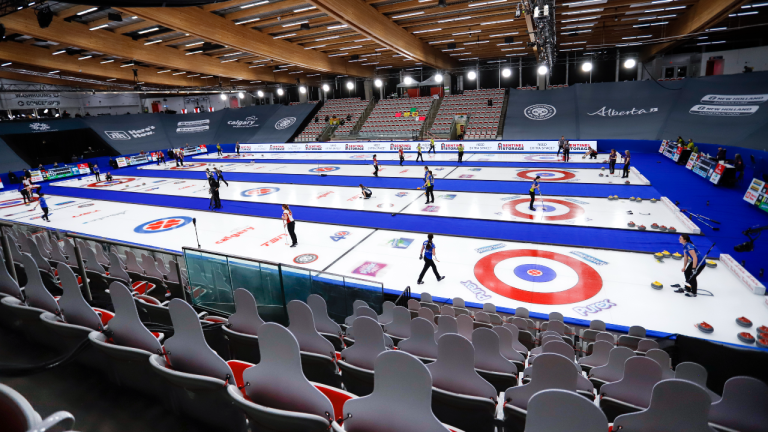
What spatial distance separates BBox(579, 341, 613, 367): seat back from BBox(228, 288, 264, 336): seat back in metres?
4.85

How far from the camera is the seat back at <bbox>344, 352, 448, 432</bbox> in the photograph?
86.4 inches

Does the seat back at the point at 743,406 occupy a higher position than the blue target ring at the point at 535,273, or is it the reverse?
the seat back at the point at 743,406

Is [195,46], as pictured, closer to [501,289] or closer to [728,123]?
[501,289]

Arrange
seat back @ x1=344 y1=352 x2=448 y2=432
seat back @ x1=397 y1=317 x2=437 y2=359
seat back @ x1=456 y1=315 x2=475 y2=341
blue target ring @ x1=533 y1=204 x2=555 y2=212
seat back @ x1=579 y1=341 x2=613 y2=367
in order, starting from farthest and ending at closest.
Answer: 1. blue target ring @ x1=533 y1=204 x2=555 y2=212
2. seat back @ x1=456 y1=315 x2=475 y2=341
3. seat back @ x1=579 y1=341 x2=613 y2=367
4. seat back @ x1=397 y1=317 x2=437 y2=359
5. seat back @ x1=344 y1=352 x2=448 y2=432

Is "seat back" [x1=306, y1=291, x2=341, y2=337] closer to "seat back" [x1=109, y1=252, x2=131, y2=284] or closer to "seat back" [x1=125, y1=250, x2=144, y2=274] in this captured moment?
"seat back" [x1=109, y1=252, x2=131, y2=284]

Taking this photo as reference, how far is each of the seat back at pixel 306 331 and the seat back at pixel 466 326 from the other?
3.08 m

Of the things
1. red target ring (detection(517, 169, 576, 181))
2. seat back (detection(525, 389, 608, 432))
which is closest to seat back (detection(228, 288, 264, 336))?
seat back (detection(525, 389, 608, 432))

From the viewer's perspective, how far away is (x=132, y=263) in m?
8.76

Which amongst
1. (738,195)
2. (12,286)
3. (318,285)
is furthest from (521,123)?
(12,286)

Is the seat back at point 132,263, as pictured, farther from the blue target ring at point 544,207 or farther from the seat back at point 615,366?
the blue target ring at point 544,207

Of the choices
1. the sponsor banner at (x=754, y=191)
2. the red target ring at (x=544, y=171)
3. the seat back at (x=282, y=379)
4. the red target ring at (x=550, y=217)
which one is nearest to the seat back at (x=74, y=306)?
the seat back at (x=282, y=379)

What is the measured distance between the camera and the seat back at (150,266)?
8539 mm

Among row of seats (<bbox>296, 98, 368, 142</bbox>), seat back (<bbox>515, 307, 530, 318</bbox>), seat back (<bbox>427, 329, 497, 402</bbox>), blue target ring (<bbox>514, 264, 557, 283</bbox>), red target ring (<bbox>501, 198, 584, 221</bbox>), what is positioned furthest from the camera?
row of seats (<bbox>296, 98, 368, 142</bbox>)

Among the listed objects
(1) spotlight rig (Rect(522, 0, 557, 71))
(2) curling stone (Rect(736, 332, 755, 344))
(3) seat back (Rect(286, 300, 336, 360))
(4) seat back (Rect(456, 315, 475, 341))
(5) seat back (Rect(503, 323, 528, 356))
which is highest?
(1) spotlight rig (Rect(522, 0, 557, 71))
